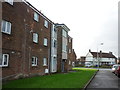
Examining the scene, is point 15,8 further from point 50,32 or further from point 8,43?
point 50,32

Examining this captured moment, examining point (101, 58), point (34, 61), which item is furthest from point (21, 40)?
point (101, 58)

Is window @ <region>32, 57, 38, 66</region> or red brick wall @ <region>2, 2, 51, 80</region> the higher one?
red brick wall @ <region>2, 2, 51, 80</region>

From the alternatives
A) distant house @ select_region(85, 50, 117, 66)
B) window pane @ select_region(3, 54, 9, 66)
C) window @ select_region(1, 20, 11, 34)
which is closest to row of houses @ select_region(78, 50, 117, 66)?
distant house @ select_region(85, 50, 117, 66)

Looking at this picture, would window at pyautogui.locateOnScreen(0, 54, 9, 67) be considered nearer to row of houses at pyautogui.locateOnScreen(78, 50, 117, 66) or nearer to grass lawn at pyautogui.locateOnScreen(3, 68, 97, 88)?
grass lawn at pyautogui.locateOnScreen(3, 68, 97, 88)

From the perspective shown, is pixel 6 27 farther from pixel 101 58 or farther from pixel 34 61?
pixel 101 58

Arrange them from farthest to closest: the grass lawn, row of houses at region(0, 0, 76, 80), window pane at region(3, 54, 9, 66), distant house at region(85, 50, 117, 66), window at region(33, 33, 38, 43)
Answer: distant house at region(85, 50, 117, 66) → window at region(33, 33, 38, 43) → row of houses at region(0, 0, 76, 80) → window pane at region(3, 54, 9, 66) → the grass lawn

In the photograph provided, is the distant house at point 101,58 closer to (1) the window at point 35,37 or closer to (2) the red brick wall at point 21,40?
(2) the red brick wall at point 21,40

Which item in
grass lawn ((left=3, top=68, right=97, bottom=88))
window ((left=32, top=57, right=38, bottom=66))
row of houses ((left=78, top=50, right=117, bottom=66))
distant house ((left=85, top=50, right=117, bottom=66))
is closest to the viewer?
grass lawn ((left=3, top=68, right=97, bottom=88))

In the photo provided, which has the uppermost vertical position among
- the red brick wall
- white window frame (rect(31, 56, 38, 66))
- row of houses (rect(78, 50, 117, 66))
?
the red brick wall

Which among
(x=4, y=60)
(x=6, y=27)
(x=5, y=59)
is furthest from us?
(x=6, y=27)

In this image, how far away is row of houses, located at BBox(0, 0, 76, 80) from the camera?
14.9 m

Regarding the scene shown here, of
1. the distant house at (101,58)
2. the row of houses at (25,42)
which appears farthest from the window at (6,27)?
the distant house at (101,58)

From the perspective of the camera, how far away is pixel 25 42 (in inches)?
720

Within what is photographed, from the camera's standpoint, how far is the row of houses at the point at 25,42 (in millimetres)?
14922
